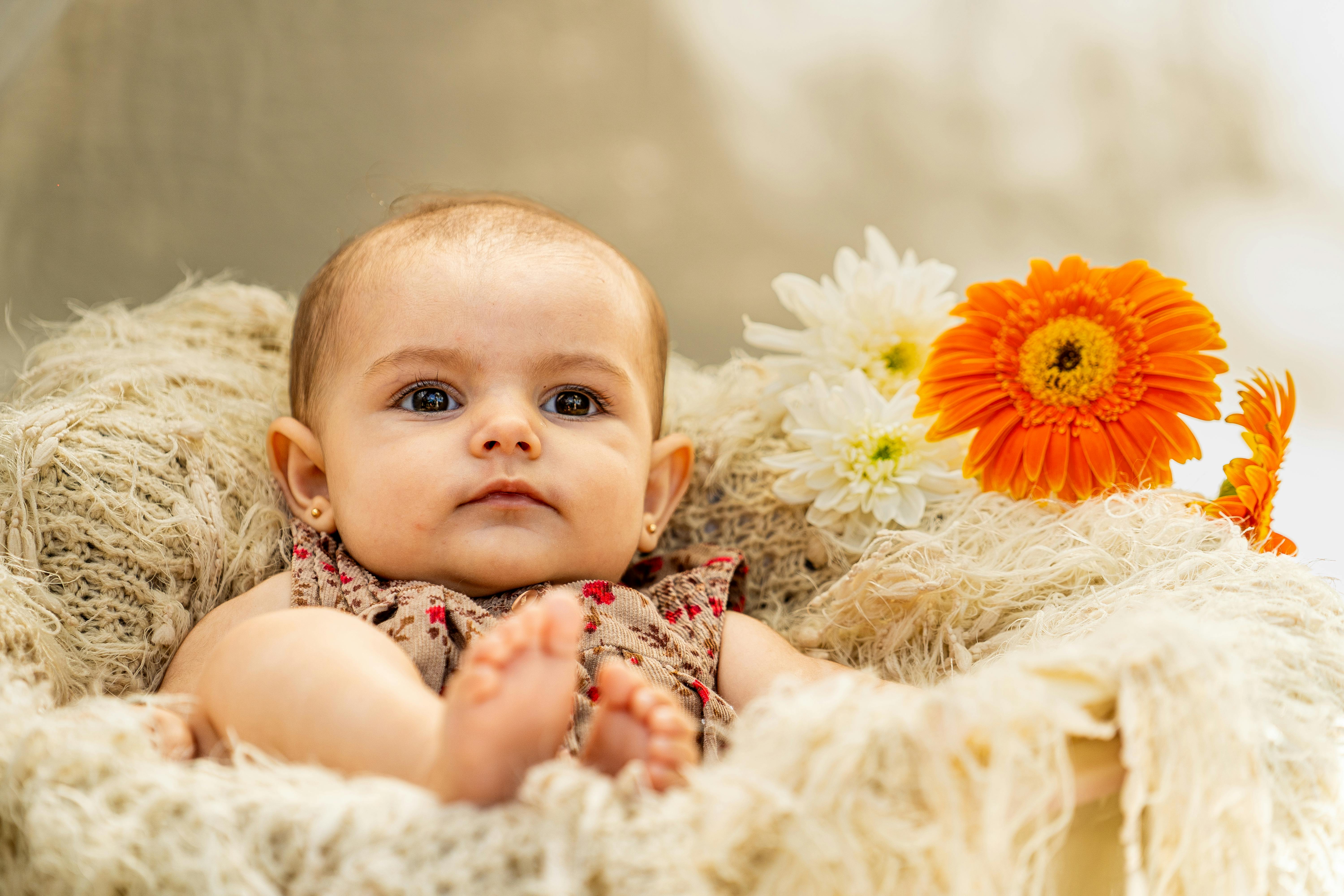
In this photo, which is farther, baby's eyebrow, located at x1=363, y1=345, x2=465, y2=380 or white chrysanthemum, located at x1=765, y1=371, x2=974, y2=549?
white chrysanthemum, located at x1=765, y1=371, x2=974, y2=549

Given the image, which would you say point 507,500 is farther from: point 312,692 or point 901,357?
point 901,357

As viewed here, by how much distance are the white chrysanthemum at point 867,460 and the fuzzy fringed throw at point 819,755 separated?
0.43 feet

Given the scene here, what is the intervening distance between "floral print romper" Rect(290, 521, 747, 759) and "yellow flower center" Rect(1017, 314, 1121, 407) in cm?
41

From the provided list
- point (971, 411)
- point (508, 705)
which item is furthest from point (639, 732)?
point (971, 411)

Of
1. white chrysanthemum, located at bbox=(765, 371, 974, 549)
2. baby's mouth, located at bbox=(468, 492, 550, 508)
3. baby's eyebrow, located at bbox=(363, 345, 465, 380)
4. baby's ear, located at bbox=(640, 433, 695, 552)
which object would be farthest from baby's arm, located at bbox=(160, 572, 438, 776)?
white chrysanthemum, located at bbox=(765, 371, 974, 549)

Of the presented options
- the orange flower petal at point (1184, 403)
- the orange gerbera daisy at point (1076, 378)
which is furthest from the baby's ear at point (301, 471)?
the orange flower petal at point (1184, 403)

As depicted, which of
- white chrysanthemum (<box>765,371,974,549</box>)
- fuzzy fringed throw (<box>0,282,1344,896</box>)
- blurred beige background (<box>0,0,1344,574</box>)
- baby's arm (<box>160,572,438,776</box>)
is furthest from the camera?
blurred beige background (<box>0,0,1344,574</box>)

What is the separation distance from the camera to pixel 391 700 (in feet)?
2.23

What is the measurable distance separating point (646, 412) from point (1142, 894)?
2.26 ft

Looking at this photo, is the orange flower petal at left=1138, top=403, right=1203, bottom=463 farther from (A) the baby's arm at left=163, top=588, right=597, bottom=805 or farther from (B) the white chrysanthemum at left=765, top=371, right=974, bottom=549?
(A) the baby's arm at left=163, top=588, right=597, bottom=805

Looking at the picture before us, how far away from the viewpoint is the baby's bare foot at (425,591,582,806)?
60 cm

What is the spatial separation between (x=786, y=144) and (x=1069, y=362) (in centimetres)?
116

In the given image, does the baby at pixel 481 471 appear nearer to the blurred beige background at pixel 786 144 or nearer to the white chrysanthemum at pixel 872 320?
the white chrysanthemum at pixel 872 320

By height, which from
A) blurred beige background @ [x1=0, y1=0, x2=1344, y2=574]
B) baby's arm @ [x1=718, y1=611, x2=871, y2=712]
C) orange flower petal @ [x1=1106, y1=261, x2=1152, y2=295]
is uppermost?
blurred beige background @ [x1=0, y1=0, x2=1344, y2=574]
